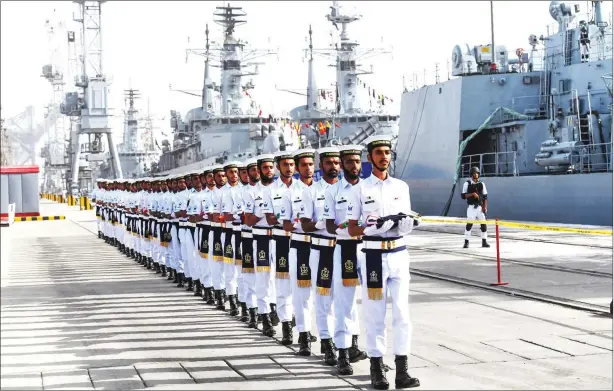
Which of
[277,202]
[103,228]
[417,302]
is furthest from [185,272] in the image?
[103,228]

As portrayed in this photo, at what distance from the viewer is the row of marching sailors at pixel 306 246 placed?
6.02 m

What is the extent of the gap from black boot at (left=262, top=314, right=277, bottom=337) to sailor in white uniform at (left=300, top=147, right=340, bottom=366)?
1.21 metres

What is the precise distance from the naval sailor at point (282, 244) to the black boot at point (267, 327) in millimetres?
265

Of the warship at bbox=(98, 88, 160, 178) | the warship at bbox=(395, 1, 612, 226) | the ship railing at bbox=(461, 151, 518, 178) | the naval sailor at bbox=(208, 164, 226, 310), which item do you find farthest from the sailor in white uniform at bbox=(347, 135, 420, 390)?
the warship at bbox=(98, 88, 160, 178)

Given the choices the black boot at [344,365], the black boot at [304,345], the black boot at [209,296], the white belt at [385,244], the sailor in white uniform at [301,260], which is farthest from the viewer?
the black boot at [209,296]

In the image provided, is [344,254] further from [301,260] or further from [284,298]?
[284,298]

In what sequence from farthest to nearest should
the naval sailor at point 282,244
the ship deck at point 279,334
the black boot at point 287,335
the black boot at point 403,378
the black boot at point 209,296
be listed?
the black boot at point 209,296, the naval sailor at point 282,244, the black boot at point 287,335, the ship deck at point 279,334, the black boot at point 403,378

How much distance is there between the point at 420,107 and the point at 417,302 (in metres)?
21.6

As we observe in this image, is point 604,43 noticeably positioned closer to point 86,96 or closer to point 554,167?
point 554,167

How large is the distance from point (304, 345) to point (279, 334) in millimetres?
1089

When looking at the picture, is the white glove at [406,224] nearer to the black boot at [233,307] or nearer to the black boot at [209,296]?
the black boot at [233,307]

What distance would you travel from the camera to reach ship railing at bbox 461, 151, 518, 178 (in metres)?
24.8

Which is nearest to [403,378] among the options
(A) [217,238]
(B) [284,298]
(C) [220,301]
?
(B) [284,298]

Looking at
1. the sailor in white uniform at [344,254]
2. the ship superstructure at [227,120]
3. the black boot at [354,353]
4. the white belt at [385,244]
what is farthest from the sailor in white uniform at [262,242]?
the ship superstructure at [227,120]
